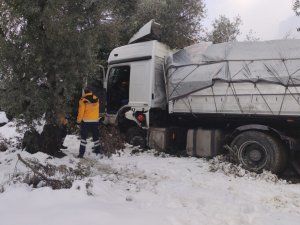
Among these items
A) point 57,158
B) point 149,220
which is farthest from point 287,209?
point 57,158

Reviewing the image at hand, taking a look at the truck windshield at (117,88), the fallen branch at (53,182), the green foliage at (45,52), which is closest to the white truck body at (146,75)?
the truck windshield at (117,88)

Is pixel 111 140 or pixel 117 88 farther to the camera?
pixel 117 88

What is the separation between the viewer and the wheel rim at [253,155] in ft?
26.9

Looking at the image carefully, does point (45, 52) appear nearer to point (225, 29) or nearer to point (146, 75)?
point (146, 75)

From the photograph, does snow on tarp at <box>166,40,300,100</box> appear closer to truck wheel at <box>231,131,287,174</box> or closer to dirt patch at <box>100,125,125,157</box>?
truck wheel at <box>231,131,287,174</box>

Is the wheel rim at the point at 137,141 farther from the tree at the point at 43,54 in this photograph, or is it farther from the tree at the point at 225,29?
the tree at the point at 225,29

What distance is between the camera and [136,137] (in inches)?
428

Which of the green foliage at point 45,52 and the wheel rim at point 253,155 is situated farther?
the wheel rim at point 253,155

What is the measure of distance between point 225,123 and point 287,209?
13.1 feet

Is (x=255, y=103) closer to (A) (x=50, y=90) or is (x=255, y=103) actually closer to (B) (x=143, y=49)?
(B) (x=143, y=49)

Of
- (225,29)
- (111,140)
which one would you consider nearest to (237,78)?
(111,140)

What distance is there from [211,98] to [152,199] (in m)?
4.01

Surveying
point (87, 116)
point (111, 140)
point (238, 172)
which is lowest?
point (238, 172)

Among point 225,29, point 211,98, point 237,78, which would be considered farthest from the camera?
point 225,29
